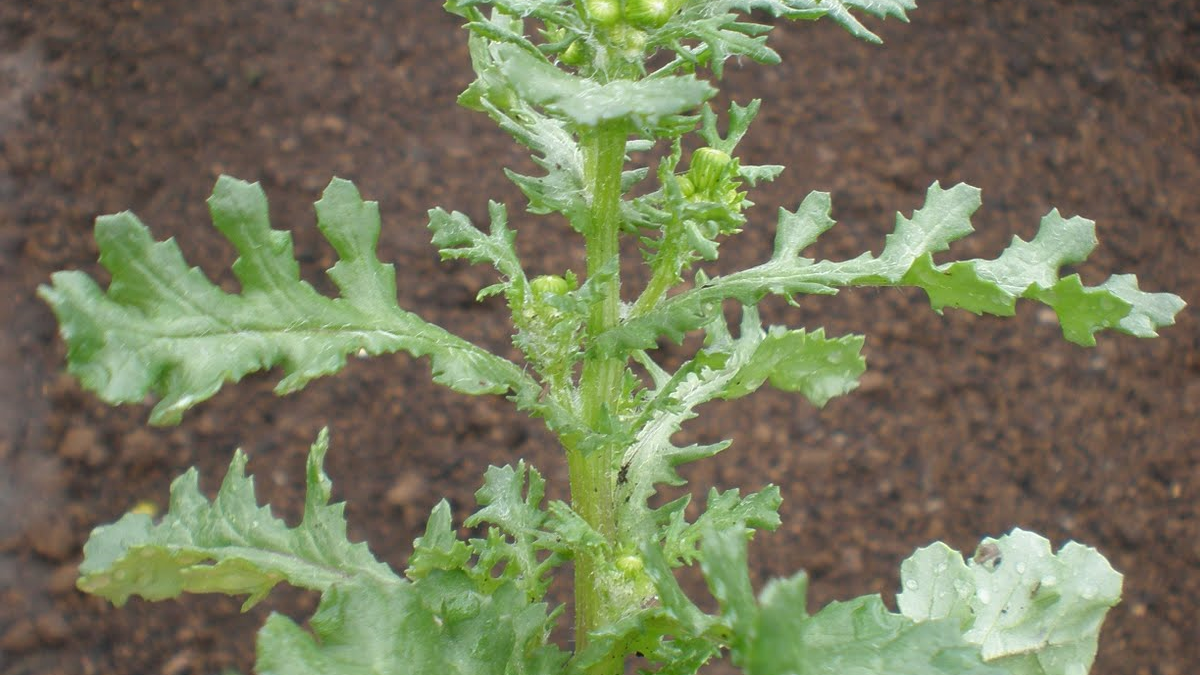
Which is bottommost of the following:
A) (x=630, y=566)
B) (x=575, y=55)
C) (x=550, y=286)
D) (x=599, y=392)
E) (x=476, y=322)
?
(x=476, y=322)

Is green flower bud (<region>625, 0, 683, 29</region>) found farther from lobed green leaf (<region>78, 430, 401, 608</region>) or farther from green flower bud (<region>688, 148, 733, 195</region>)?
lobed green leaf (<region>78, 430, 401, 608</region>)

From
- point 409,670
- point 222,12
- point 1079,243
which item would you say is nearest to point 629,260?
point 222,12

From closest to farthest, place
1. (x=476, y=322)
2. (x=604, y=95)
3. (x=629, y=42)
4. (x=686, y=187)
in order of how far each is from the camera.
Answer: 1. (x=604, y=95)
2. (x=629, y=42)
3. (x=686, y=187)
4. (x=476, y=322)

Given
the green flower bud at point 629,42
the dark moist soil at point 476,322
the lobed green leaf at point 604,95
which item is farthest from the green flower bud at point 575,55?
the dark moist soil at point 476,322

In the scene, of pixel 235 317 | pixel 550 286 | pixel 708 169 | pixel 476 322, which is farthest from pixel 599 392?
pixel 476 322

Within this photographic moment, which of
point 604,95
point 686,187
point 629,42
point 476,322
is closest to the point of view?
point 604,95

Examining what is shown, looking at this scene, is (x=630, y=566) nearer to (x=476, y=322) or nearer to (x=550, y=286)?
(x=550, y=286)

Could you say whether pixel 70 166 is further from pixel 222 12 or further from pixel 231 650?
pixel 231 650
